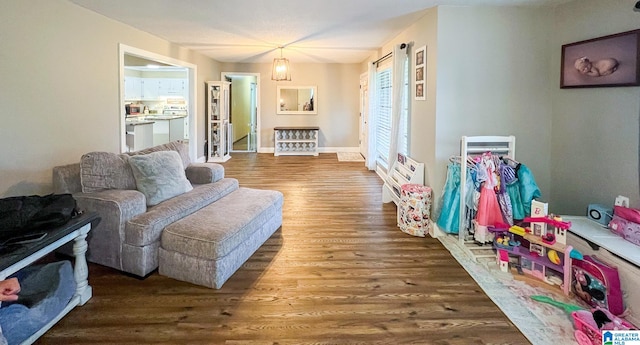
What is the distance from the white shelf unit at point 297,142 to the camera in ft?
32.6

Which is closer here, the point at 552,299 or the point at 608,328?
the point at 608,328

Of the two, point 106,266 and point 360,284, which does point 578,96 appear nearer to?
point 360,284

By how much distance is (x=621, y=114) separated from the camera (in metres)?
3.12

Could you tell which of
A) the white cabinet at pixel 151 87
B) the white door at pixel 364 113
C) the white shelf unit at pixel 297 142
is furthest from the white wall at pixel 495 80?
the white cabinet at pixel 151 87

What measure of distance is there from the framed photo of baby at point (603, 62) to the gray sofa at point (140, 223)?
10.2 feet

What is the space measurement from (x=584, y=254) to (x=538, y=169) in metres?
1.44

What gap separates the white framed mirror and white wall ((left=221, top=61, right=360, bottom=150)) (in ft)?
0.31

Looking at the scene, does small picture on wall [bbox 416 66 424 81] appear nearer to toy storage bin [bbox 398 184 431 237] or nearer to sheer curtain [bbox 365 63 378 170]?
toy storage bin [bbox 398 184 431 237]

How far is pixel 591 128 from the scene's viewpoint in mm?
3428

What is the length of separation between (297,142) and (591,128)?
7.26 m

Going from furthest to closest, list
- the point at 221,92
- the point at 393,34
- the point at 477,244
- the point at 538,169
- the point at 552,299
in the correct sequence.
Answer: the point at 221,92 → the point at 393,34 → the point at 538,169 → the point at 477,244 → the point at 552,299

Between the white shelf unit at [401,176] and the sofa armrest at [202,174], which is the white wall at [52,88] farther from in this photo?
the white shelf unit at [401,176]

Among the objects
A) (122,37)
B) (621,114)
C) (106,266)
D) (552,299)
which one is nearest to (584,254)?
(552,299)

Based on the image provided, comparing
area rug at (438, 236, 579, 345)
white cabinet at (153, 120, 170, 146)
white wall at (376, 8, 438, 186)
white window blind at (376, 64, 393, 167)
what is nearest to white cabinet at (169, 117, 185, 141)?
white cabinet at (153, 120, 170, 146)
